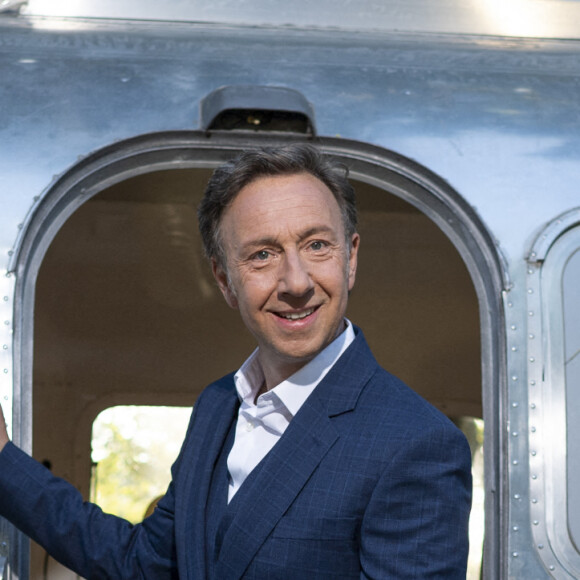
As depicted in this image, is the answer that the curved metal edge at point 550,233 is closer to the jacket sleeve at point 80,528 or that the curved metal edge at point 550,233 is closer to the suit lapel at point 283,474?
the suit lapel at point 283,474

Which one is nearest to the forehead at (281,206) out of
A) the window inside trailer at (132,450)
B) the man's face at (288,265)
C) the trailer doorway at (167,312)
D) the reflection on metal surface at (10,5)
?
the man's face at (288,265)

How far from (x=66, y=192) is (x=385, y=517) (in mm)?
1274

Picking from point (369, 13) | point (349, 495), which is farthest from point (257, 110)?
point (349, 495)

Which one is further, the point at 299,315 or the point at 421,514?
the point at 299,315

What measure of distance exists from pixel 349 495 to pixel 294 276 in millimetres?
392

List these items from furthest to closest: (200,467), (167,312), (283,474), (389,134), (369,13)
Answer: (167,312) → (369,13) → (389,134) → (200,467) → (283,474)

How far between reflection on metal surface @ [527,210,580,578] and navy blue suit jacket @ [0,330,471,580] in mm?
700

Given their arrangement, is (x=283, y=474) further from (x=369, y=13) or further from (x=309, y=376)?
(x=369, y=13)

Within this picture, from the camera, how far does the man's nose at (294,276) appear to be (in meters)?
1.60

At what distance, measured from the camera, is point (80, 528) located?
1.91m

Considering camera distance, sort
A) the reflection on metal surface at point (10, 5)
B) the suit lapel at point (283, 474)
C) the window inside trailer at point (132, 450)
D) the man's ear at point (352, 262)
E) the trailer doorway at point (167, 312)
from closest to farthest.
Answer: the suit lapel at point (283, 474), the man's ear at point (352, 262), the reflection on metal surface at point (10, 5), the trailer doorway at point (167, 312), the window inside trailer at point (132, 450)

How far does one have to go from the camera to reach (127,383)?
4973 millimetres

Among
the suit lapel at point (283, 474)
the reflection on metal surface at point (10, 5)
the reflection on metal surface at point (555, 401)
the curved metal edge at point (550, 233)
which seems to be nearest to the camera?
the suit lapel at point (283, 474)

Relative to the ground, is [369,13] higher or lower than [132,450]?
higher
